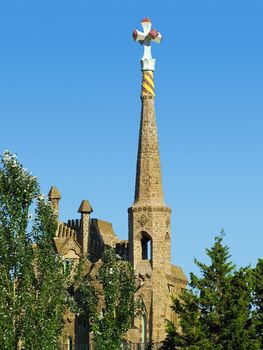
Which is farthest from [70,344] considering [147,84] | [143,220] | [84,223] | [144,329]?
[147,84]

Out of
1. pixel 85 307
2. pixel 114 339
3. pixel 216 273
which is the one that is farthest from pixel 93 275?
pixel 216 273

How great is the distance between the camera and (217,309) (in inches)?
1833

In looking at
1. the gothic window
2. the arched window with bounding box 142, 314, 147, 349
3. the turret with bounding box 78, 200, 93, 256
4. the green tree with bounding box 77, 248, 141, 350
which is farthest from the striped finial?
the gothic window

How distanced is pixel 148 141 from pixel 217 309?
12.7m

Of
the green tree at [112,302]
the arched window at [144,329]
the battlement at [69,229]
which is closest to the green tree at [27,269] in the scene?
the green tree at [112,302]

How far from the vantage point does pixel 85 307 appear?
54.9 meters

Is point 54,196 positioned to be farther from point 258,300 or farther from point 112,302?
point 258,300

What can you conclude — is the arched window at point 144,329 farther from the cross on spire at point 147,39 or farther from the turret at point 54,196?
the cross on spire at point 147,39

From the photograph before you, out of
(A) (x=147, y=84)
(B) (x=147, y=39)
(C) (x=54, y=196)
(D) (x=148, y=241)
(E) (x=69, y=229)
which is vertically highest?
(B) (x=147, y=39)

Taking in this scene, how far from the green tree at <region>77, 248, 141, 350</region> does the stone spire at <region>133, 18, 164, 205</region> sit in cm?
432

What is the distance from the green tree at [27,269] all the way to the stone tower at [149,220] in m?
6.49

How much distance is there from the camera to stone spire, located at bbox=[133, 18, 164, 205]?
56.0m

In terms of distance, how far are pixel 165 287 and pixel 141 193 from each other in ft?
15.9

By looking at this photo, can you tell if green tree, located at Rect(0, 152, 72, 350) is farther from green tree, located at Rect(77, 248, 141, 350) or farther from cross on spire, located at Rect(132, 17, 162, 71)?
cross on spire, located at Rect(132, 17, 162, 71)
